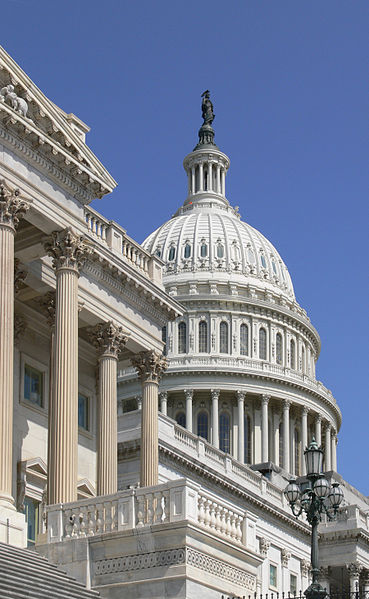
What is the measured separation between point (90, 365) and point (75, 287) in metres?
8.00

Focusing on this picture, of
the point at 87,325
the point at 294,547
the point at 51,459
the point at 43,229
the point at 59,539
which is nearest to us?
the point at 59,539

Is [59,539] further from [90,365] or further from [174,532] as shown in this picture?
[90,365]

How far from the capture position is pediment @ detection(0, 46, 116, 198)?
110 feet

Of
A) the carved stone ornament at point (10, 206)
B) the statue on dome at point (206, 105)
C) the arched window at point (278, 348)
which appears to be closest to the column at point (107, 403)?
the carved stone ornament at point (10, 206)

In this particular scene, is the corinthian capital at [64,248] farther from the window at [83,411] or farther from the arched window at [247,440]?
the arched window at [247,440]

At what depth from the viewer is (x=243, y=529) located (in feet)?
92.9

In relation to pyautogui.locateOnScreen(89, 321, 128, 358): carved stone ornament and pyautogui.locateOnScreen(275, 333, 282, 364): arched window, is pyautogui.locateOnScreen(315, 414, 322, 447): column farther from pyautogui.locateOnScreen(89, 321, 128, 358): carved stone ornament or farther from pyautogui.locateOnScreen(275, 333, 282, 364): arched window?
pyautogui.locateOnScreen(89, 321, 128, 358): carved stone ornament

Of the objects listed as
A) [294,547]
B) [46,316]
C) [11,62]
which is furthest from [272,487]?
[11,62]

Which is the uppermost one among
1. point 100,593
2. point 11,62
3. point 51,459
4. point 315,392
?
point 315,392

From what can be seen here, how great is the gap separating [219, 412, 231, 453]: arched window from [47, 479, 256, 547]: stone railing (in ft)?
265

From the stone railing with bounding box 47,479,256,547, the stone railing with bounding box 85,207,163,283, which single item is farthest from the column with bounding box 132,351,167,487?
the stone railing with bounding box 47,479,256,547

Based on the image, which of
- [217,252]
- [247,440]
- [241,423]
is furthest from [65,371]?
[217,252]

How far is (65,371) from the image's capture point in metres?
33.8

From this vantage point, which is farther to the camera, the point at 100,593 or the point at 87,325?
the point at 87,325
